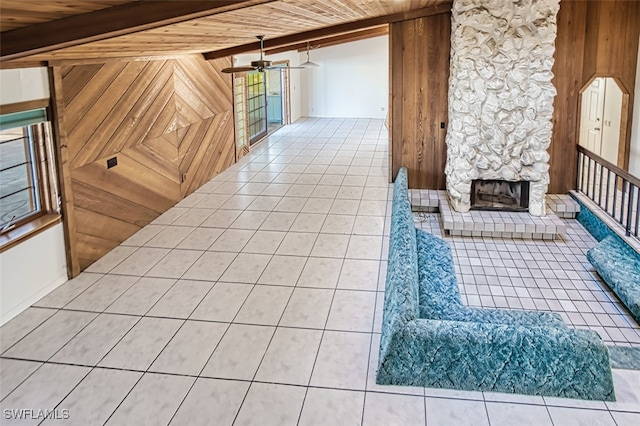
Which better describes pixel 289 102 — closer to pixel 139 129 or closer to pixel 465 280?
pixel 139 129

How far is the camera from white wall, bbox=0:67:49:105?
3.92 m

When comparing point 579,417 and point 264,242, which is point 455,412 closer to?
point 579,417

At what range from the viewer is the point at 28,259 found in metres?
4.33

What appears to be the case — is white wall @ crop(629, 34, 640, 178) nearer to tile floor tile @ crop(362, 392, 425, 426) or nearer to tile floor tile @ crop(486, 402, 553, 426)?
tile floor tile @ crop(486, 402, 553, 426)

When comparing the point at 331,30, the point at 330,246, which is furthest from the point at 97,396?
the point at 331,30

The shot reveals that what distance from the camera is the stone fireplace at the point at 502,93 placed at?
626cm

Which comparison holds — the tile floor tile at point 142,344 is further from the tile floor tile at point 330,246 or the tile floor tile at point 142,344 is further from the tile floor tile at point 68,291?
the tile floor tile at point 330,246

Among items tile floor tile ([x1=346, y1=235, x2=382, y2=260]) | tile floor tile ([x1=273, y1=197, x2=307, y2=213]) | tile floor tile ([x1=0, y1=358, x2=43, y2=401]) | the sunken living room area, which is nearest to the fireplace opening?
the sunken living room area

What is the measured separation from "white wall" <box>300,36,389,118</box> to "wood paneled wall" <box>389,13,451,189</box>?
7.35 m

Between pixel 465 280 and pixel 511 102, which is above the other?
pixel 511 102

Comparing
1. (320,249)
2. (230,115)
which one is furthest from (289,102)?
A: (320,249)

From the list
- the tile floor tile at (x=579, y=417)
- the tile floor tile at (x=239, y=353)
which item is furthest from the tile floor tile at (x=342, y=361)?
the tile floor tile at (x=579, y=417)

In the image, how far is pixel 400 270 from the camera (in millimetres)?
3736

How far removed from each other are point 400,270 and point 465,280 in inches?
73.5
